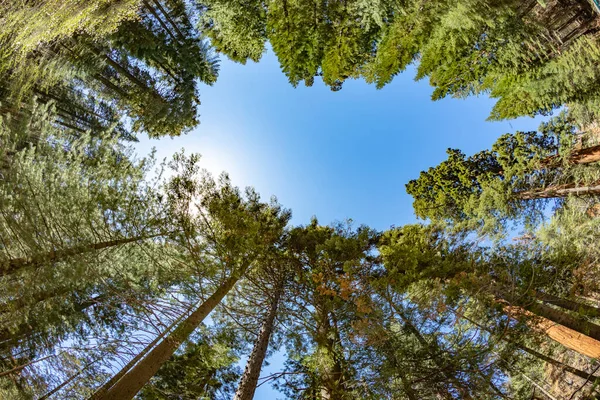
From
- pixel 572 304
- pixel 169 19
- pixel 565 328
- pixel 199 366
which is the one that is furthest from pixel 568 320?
pixel 169 19

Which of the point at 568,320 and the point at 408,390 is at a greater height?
the point at 568,320

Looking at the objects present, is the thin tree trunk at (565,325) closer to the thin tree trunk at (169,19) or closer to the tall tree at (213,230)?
the tall tree at (213,230)

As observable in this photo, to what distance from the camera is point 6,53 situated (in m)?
6.96

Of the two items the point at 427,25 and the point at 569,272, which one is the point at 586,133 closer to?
the point at 569,272

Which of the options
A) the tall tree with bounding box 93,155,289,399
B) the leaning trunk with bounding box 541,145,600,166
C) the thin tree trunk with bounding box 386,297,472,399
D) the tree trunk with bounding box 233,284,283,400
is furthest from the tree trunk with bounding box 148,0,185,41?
the leaning trunk with bounding box 541,145,600,166

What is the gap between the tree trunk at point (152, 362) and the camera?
4824 mm

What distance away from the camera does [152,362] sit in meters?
5.60

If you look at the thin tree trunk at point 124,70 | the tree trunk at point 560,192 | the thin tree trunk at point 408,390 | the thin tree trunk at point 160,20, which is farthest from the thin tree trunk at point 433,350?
the thin tree trunk at point 124,70

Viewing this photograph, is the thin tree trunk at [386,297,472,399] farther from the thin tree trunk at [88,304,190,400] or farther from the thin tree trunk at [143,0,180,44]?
the thin tree trunk at [143,0,180,44]

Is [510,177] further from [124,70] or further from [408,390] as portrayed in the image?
[124,70]

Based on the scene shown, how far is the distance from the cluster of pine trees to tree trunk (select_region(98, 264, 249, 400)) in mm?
45

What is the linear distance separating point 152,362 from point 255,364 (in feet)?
9.90

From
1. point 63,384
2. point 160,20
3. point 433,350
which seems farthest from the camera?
point 160,20

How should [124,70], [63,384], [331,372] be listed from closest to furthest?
[63,384] < [331,372] < [124,70]
